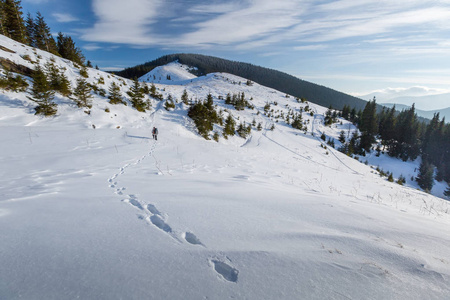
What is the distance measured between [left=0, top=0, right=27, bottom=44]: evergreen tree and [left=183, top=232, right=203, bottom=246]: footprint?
148 ft

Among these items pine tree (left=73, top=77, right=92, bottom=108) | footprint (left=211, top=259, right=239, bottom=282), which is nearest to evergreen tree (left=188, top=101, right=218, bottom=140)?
pine tree (left=73, top=77, right=92, bottom=108)

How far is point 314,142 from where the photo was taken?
3662cm

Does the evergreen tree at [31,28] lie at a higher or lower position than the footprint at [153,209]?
higher

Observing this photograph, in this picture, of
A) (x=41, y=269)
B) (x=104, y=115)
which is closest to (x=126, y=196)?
(x=41, y=269)

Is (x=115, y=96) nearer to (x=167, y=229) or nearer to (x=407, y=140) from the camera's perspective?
(x=167, y=229)

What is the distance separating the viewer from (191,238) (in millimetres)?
2184

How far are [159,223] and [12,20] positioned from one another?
48.2 meters

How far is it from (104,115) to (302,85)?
146 metres

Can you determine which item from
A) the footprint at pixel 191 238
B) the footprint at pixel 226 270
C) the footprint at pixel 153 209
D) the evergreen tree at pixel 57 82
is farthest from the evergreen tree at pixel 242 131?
the footprint at pixel 226 270

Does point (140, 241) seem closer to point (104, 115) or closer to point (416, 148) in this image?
point (104, 115)

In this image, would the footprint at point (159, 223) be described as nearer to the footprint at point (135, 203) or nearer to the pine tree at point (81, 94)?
the footprint at point (135, 203)

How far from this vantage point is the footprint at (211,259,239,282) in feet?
5.17

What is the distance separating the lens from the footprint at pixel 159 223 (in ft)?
7.72

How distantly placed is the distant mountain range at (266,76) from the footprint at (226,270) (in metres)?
135
